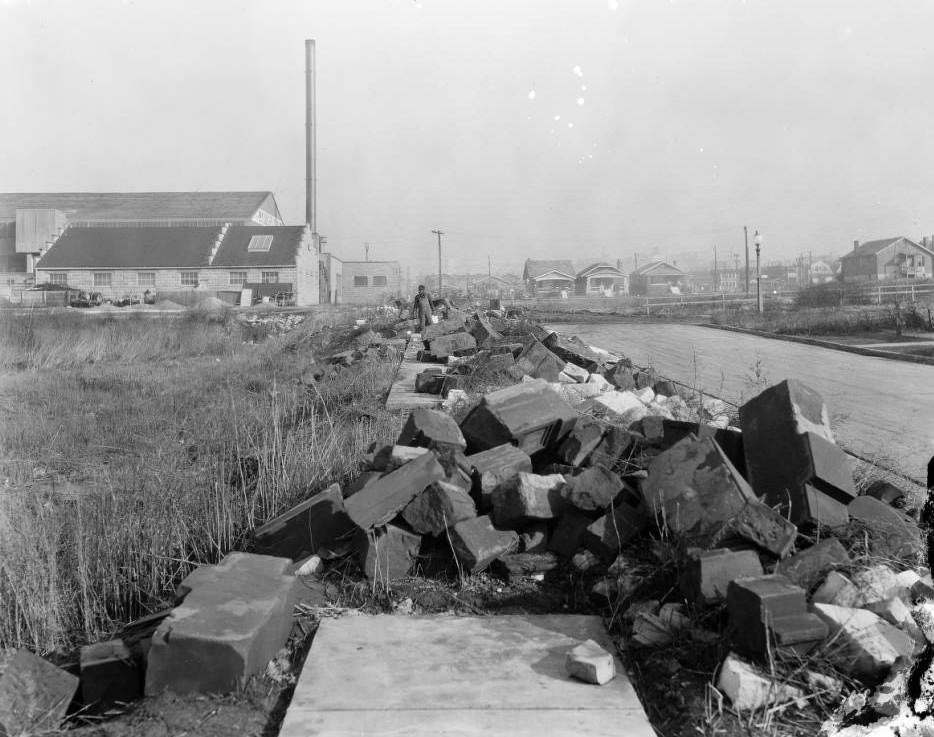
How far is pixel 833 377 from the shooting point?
559 inches

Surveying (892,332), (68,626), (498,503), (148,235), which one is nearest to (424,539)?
(498,503)

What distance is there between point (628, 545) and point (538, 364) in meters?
6.51

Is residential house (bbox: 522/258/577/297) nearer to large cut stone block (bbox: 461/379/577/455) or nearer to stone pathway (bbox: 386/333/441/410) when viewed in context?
stone pathway (bbox: 386/333/441/410)

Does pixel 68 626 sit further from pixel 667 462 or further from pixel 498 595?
pixel 667 462

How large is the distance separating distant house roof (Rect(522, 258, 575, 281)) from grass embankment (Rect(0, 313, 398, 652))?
84.5 m

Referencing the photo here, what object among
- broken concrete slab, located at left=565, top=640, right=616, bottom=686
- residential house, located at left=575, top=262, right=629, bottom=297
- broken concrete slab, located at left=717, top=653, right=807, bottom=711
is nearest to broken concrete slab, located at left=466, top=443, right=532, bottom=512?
broken concrete slab, located at left=565, top=640, right=616, bottom=686

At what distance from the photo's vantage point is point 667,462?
15.0 ft

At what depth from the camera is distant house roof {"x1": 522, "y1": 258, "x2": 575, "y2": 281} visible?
102 metres

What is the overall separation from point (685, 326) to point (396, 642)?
29003mm

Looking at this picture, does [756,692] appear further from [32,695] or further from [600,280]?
[600,280]

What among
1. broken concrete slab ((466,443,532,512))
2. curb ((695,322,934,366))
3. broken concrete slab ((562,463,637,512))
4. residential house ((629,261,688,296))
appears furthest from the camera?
residential house ((629,261,688,296))

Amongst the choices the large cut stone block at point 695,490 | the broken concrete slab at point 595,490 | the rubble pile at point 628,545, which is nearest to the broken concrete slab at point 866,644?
the rubble pile at point 628,545

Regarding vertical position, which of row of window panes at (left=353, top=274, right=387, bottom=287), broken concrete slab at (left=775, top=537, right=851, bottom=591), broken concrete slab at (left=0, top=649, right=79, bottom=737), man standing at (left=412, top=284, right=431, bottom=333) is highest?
row of window panes at (left=353, top=274, right=387, bottom=287)

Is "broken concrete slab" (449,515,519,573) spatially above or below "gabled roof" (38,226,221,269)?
below
